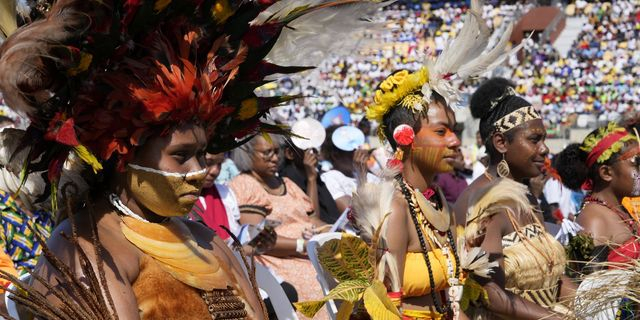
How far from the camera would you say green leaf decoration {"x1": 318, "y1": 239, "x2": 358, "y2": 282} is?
3.96 m

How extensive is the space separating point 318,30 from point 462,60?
1146 millimetres

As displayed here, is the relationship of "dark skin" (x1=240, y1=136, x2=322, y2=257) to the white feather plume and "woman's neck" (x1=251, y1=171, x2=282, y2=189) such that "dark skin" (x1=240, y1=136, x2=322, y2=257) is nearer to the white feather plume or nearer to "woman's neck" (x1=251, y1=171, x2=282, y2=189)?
"woman's neck" (x1=251, y1=171, x2=282, y2=189)

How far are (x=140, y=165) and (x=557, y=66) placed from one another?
25.4 m

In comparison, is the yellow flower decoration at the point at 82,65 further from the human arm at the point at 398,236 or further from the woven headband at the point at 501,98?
the woven headband at the point at 501,98

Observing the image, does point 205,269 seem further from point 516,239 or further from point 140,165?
point 516,239

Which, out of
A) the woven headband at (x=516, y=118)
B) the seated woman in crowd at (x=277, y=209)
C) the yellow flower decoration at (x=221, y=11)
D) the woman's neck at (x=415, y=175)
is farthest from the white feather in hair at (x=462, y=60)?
the seated woman in crowd at (x=277, y=209)

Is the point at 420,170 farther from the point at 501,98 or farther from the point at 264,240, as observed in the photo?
the point at 264,240

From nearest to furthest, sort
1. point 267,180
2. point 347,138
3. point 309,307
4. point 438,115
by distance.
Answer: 1. point 309,307
2. point 438,115
3. point 267,180
4. point 347,138

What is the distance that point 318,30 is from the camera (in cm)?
338

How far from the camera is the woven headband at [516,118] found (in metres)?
5.34

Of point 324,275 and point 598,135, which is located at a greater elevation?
point 324,275

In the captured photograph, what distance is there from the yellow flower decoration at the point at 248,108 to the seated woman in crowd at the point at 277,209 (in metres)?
3.11

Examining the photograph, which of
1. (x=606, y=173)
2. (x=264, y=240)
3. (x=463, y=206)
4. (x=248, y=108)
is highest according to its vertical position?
(x=248, y=108)

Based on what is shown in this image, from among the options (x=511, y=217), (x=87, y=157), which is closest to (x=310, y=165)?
(x=511, y=217)
